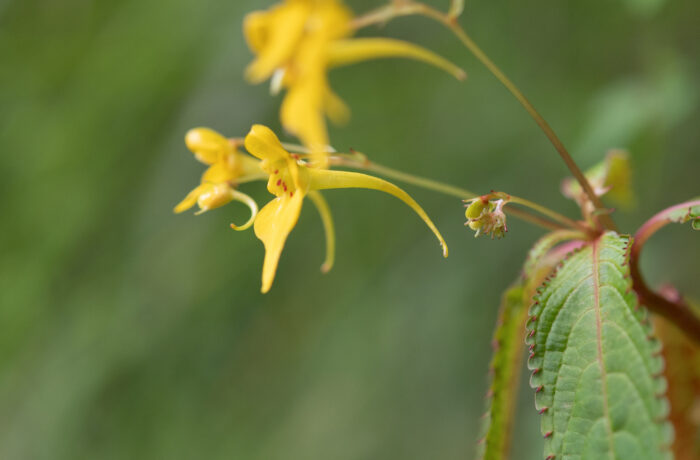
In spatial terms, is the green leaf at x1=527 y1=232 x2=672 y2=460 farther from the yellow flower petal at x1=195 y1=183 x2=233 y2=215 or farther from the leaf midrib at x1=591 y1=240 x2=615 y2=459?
the yellow flower petal at x1=195 y1=183 x2=233 y2=215

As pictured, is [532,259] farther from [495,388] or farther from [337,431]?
[337,431]

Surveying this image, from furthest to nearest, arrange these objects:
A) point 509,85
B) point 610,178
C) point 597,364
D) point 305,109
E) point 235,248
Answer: point 235,248 < point 305,109 < point 610,178 < point 509,85 < point 597,364

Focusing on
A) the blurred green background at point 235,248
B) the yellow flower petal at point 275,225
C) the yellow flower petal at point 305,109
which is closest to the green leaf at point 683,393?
the yellow flower petal at point 275,225

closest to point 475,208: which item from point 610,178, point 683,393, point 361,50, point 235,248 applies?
point 610,178

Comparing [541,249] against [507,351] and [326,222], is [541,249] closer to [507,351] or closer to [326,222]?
[507,351]

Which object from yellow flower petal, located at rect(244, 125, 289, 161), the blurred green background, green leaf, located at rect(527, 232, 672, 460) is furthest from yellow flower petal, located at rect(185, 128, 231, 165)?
the blurred green background

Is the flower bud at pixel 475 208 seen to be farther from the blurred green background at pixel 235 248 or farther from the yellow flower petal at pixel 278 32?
the blurred green background at pixel 235 248
